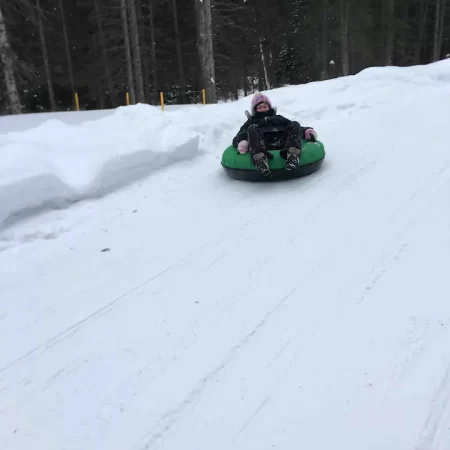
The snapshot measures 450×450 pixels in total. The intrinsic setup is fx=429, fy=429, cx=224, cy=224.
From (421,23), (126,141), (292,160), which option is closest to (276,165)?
(292,160)

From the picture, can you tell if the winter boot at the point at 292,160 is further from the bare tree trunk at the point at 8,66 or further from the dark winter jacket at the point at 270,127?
the bare tree trunk at the point at 8,66

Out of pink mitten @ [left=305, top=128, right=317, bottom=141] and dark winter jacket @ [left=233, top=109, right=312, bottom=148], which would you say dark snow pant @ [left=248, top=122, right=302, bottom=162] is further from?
pink mitten @ [left=305, top=128, right=317, bottom=141]

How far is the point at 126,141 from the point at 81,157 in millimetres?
806

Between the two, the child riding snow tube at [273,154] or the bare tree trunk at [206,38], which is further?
the bare tree trunk at [206,38]

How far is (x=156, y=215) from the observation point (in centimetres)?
466

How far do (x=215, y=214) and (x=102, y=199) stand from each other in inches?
58.4

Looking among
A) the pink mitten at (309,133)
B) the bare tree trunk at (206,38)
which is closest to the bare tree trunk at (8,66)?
the bare tree trunk at (206,38)

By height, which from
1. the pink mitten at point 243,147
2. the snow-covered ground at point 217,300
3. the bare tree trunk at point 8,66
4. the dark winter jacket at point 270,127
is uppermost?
the bare tree trunk at point 8,66

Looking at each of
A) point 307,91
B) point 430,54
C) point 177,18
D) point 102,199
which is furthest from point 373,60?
point 102,199

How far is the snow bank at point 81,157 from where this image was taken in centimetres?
461

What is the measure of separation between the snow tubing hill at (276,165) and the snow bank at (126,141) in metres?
1.11

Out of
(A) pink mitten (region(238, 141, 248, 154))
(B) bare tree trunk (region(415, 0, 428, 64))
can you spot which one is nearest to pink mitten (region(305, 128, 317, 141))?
(A) pink mitten (region(238, 141, 248, 154))

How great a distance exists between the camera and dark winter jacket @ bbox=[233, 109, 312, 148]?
18.5 ft

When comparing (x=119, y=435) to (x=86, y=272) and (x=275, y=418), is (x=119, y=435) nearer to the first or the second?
(x=275, y=418)
